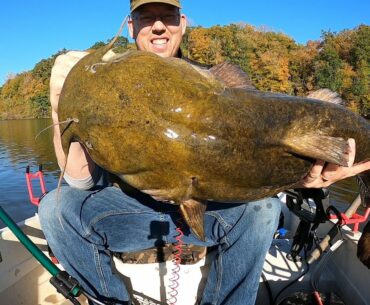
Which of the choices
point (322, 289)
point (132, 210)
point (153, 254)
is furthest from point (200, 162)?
point (322, 289)

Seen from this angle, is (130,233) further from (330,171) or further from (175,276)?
(330,171)

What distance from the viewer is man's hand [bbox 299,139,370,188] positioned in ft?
6.40

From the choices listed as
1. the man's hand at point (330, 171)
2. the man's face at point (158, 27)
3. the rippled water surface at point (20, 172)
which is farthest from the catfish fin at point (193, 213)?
the rippled water surface at point (20, 172)

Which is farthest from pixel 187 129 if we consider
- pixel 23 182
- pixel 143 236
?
pixel 23 182

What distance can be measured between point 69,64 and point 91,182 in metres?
1.07

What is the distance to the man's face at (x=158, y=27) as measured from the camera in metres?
3.07

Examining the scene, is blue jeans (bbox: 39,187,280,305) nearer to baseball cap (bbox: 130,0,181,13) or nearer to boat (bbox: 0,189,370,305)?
boat (bbox: 0,189,370,305)

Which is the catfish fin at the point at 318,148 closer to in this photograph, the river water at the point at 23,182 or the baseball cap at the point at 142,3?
the baseball cap at the point at 142,3

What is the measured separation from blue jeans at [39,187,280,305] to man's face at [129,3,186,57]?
1402mm

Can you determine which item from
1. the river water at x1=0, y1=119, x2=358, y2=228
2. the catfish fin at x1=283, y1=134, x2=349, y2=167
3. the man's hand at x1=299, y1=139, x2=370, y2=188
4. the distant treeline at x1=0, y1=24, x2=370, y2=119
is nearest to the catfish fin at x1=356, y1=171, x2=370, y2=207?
the man's hand at x1=299, y1=139, x2=370, y2=188

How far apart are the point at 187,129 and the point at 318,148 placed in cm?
67

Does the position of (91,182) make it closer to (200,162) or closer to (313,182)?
(200,162)

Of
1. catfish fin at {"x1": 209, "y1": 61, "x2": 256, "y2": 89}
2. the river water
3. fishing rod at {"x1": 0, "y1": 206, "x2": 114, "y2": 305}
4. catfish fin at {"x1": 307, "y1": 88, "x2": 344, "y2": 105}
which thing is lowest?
the river water

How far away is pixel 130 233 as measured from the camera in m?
2.48
